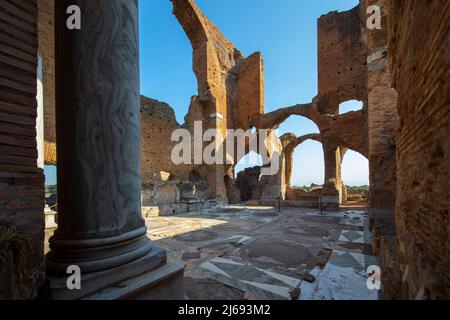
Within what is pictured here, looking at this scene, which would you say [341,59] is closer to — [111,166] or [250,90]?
[250,90]

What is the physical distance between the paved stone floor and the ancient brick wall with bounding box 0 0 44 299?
6.45ft

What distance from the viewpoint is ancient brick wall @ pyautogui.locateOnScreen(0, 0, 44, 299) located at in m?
1.15

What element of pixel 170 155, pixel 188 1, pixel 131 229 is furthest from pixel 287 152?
pixel 131 229

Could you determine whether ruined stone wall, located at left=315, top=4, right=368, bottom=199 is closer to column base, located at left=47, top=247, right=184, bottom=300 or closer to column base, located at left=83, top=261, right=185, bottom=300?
column base, located at left=83, top=261, right=185, bottom=300

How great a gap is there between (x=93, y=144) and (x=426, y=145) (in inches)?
106

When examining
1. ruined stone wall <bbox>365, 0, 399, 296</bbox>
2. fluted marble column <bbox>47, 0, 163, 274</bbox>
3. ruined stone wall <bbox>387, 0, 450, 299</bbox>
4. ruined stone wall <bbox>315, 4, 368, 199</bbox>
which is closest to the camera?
ruined stone wall <bbox>387, 0, 450, 299</bbox>

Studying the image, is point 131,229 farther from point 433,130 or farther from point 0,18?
point 433,130

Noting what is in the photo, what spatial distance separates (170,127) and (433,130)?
50.2 feet

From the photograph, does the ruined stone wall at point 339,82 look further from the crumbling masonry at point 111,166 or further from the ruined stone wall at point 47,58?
the ruined stone wall at point 47,58

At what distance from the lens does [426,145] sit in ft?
5.56

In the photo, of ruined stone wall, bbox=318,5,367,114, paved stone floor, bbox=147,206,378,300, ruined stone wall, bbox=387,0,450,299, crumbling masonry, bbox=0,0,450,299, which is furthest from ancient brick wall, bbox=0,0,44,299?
ruined stone wall, bbox=318,5,367,114

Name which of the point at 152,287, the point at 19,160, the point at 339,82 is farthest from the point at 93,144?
the point at 339,82

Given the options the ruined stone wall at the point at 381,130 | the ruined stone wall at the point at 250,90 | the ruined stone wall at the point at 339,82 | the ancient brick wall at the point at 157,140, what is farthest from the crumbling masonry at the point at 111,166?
the ruined stone wall at the point at 250,90

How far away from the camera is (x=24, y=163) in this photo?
4.11 ft
